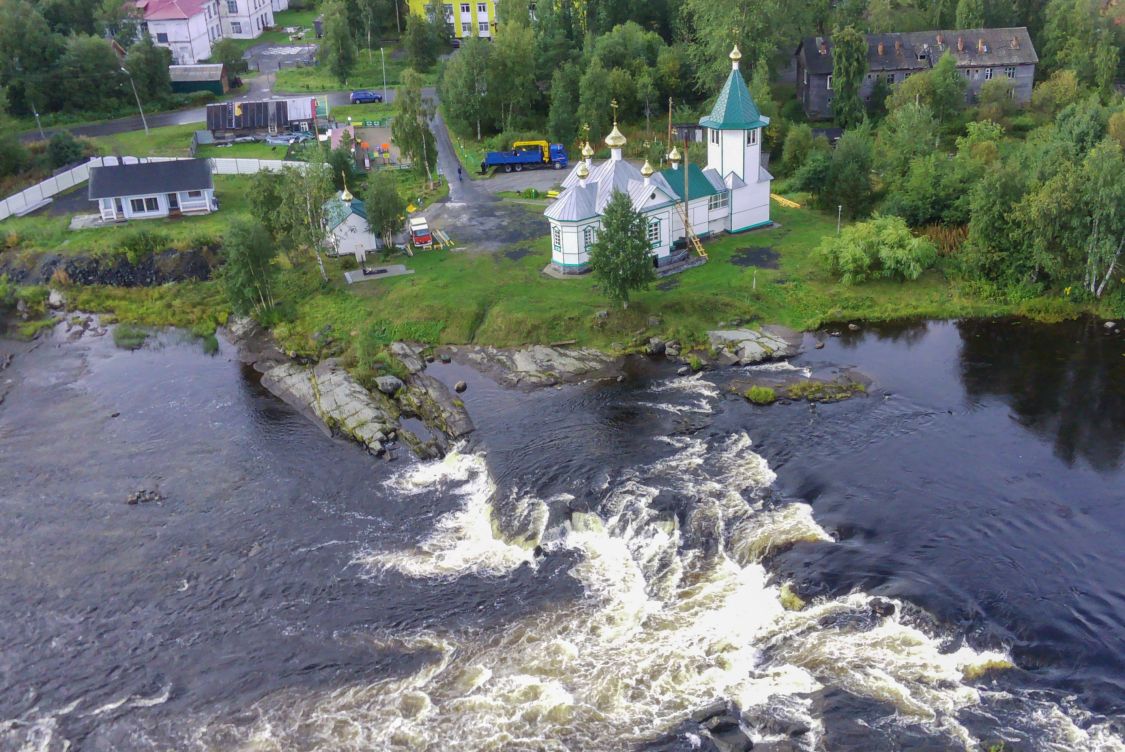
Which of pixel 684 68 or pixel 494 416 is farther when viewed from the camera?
pixel 684 68

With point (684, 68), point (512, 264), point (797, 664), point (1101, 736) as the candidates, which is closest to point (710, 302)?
point (512, 264)

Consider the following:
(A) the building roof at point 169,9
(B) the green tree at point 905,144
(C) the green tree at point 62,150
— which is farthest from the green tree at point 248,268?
(A) the building roof at point 169,9

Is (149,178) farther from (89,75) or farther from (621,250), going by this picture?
(621,250)

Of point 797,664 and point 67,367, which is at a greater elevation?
point 67,367

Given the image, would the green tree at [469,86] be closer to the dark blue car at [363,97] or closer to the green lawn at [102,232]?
the dark blue car at [363,97]

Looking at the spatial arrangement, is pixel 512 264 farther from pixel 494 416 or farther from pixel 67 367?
pixel 67 367

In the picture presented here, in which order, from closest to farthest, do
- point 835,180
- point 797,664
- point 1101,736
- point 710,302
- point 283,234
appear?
point 1101,736
point 797,664
point 710,302
point 283,234
point 835,180
